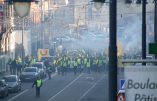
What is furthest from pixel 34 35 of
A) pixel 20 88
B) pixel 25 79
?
pixel 20 88

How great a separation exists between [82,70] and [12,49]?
1129 centimetres

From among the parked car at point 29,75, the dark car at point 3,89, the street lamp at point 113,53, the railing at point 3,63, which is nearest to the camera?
the street lamp at point 113,53

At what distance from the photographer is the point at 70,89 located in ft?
129

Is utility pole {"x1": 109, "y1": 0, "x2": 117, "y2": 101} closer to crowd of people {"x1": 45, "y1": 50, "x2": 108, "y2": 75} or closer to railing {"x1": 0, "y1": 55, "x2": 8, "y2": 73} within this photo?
crowd of people {"x1": 45, "y1": 50, "x2": 108, "y2": 75}

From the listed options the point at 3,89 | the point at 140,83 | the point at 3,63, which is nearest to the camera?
the point at 140,83

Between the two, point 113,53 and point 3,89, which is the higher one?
point 113,53

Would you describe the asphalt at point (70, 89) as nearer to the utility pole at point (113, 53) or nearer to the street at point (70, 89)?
the street at point (70, 89)

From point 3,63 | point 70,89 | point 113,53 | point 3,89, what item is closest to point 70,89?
point 70,89

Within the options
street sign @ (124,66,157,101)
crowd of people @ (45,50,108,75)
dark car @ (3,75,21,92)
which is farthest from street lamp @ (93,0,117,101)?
crowd of people @ (45,50,108,75)

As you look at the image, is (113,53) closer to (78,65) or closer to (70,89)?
Result: (70,89)

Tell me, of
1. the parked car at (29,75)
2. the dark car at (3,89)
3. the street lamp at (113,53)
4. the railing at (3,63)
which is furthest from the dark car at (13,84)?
the street lamp at (113,53)

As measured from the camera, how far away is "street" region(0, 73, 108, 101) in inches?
1344

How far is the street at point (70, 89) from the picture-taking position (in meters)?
34.1

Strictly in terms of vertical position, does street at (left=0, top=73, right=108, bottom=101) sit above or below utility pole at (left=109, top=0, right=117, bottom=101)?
below
